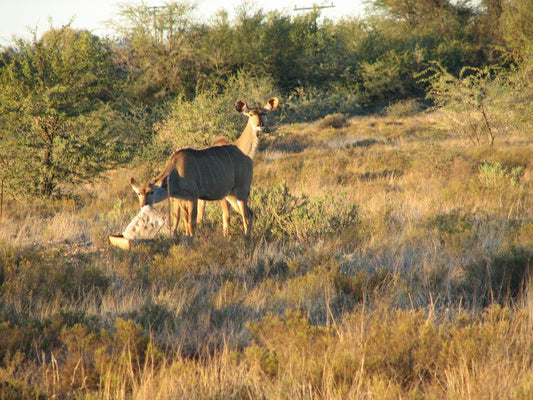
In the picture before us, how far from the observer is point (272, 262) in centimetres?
634

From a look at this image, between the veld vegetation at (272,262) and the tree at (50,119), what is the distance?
40mm

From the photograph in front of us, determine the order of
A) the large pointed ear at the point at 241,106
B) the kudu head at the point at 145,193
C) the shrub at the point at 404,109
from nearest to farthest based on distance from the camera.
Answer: the kudu head at the point at 145,193 < the large pointed ear at the point at 241,106 < the shrub at the point at 404,109

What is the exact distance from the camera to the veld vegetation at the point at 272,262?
11.2 ft

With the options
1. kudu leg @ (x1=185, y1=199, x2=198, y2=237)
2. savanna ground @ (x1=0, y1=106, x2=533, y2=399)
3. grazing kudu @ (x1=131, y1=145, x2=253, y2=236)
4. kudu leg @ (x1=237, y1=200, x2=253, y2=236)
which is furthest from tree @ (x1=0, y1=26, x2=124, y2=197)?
kudu leg @ (x1=185, y1=199, x2=198, y2=237)

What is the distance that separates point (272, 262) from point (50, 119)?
6.75 m

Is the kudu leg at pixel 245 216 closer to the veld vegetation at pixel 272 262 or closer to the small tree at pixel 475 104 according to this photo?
the veld vegetation at pixel 272 262

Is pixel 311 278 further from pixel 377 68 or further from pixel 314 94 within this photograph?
pixel 377 68

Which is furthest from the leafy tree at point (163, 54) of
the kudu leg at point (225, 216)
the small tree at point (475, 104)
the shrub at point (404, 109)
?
the kudu leg at point (225, 216)

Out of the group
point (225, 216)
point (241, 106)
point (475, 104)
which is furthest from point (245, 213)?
point (475, 104)

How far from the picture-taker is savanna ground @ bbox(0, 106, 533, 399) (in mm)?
3330

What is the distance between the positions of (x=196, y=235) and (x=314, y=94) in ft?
76.7

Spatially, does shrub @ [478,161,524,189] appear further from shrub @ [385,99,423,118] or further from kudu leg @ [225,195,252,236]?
shrub @ [385,99,423,118]

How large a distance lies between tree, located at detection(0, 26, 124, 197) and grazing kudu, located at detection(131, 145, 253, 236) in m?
3.99

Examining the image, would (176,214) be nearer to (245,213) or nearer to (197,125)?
(245,213)
